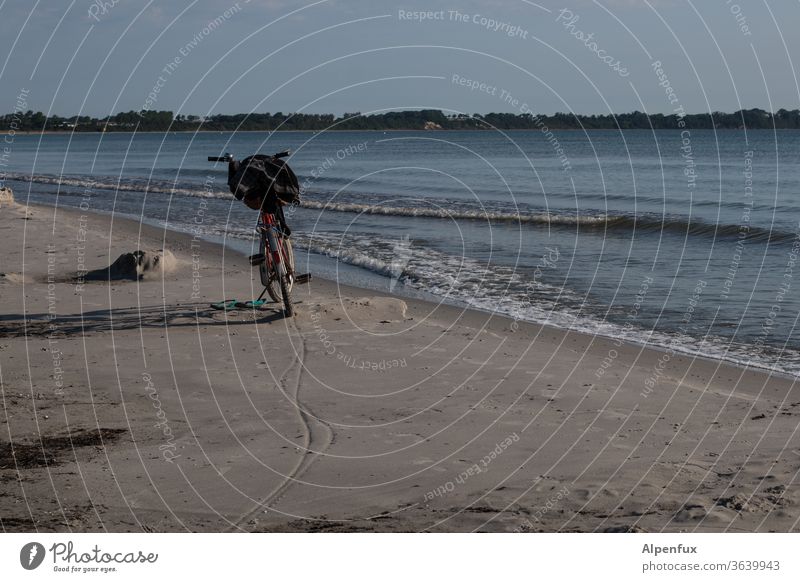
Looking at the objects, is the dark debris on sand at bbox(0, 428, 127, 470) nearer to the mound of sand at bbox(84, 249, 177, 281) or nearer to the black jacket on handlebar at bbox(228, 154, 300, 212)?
the black jacket on handlebar at bbox(228, 154, 300, 212)

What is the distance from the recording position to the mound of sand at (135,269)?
15320 millimetres

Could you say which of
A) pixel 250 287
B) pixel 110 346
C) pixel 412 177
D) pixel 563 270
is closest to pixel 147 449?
pixel 110 346

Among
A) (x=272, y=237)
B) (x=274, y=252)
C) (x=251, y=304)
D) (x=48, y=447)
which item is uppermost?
(x=272, y=237)

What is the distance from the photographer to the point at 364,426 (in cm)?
825

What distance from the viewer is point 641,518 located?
20.0ft

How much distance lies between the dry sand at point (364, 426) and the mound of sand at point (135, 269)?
1.77 meters

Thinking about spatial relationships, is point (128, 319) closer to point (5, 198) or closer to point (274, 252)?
point (274, 252)

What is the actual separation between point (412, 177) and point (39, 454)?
144ft

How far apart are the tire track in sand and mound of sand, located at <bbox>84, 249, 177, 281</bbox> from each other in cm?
612

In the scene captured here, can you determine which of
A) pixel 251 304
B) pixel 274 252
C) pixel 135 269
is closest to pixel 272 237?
pixel 274 252

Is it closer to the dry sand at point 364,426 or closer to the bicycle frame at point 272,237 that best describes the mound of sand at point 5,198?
the dry sand at point 364,426

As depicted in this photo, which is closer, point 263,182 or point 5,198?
point 263,182

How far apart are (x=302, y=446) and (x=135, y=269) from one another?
28.1ft

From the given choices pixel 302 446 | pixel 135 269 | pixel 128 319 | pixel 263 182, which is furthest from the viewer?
pixel 135 269
